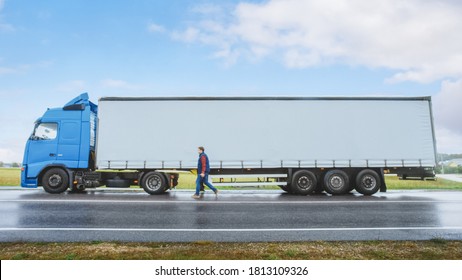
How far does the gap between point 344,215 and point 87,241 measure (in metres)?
6.28

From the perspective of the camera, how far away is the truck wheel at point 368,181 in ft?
44.7

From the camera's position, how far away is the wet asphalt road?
6543 millimetres

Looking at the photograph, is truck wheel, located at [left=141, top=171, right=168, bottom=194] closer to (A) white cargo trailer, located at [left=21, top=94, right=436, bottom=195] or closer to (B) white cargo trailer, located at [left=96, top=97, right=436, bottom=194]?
(A) white cargo trailer, located at [left=21, top=94, right=436, bottom=195]

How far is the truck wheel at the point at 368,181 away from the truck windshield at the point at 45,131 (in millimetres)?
12510

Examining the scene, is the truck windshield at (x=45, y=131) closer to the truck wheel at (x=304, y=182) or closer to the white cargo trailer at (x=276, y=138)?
the white cargo trailer at (x=276, y=138)

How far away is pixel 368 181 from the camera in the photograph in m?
13.7

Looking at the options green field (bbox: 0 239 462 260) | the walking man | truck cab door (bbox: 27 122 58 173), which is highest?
truck cab door (bbox: 27 122 58 173)

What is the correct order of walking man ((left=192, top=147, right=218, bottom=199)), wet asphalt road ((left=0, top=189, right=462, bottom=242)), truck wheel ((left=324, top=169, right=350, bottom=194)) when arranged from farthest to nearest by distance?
1. truck wheel ((left=324, top=169, right=350, bottom=194))
2. walking man ((left=192, top=147, right=218, bottom=199))
3. wet asphalt road ((left=0, top=189, right=462, bottom=242))

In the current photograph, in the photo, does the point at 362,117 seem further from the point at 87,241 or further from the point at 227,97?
the point at 87,241

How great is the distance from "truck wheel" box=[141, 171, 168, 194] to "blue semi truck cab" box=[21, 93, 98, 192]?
2.49m

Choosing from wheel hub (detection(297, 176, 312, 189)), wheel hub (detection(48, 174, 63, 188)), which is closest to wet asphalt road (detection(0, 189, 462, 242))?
wheel hub (detection(48, 174, 63, 188))

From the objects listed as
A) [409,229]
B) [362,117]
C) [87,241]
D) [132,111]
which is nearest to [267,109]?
[362,117]

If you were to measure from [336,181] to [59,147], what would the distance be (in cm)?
1134

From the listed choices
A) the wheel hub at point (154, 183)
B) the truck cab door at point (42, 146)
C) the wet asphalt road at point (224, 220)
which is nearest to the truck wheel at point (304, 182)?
the wet asphalt road at point (224, 220)
